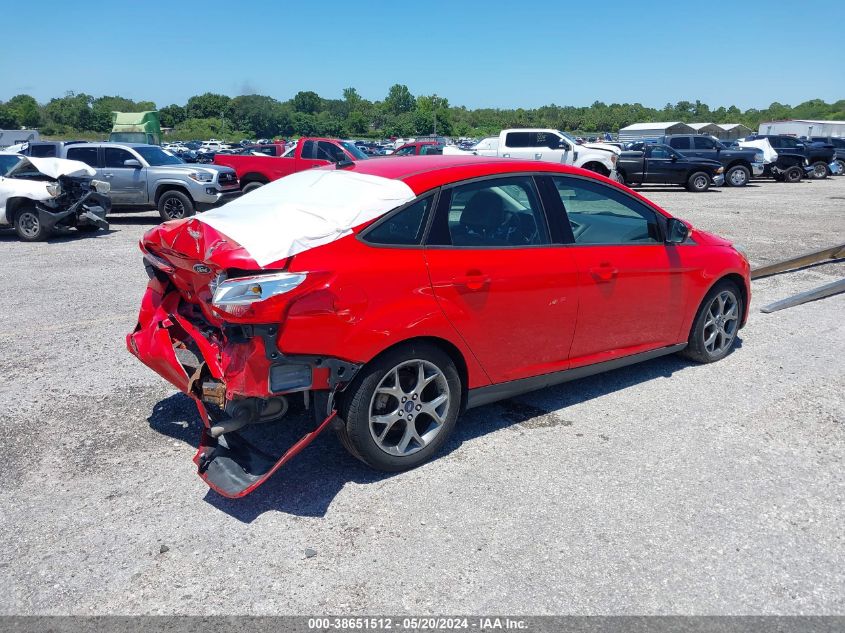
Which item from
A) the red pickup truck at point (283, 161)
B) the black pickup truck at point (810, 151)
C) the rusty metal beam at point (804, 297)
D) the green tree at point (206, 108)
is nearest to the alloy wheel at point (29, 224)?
the red pickup truck at point (283, 161)

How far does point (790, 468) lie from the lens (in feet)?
13.1

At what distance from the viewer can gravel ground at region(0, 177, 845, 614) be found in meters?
2.95

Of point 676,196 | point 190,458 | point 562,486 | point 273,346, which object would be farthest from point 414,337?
point 676,196

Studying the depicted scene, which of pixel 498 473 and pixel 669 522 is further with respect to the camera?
pixel 498 473

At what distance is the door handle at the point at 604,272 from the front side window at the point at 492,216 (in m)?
0.43

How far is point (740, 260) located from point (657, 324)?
1147 millimetres

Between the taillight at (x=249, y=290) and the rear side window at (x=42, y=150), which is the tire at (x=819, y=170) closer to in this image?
the rear side window at (x=42, y=150)

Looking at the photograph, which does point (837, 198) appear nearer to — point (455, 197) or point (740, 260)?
point (740, 260)

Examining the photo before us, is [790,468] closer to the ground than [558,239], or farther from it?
closer to the ground

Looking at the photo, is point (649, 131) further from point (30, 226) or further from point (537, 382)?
point (537, 382)

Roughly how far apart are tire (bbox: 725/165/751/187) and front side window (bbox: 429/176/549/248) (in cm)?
2460

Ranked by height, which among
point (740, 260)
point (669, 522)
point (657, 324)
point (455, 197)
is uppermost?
point (455, 197)

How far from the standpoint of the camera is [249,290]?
11.0 ft

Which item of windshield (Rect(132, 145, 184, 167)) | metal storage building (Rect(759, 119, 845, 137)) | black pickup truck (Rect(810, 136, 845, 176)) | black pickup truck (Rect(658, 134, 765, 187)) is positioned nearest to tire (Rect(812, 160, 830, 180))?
black pickup truck (Rect(810, 136, 845, 176))
